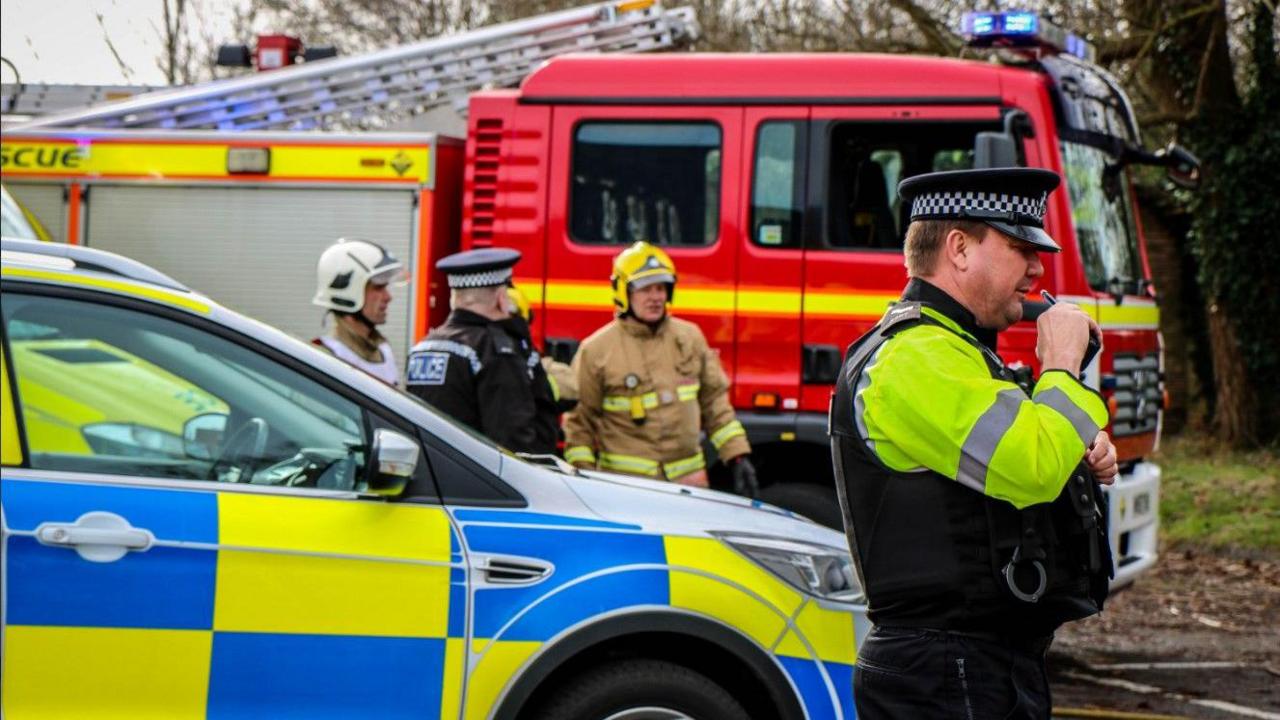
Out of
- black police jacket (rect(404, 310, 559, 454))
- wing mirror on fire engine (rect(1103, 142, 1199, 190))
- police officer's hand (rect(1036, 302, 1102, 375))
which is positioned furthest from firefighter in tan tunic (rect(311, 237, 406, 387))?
wing mirror on fire engine (rect(1103, 142, 1199, 190))

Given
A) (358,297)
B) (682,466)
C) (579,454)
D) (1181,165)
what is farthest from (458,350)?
(1181,165)

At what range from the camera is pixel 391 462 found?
151 inches

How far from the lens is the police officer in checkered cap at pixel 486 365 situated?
5754 millimetres

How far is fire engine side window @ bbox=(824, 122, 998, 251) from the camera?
7.30 m

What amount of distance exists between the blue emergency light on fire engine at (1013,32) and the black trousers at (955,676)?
488 cm

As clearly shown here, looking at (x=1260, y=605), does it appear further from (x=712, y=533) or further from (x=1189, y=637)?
(x=712, y=533)

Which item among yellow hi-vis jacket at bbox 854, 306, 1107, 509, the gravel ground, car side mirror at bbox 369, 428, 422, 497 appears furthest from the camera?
the gravel ground

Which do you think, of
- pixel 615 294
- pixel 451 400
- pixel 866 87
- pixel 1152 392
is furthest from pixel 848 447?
pixel 1152 392

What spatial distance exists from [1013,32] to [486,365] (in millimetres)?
3056

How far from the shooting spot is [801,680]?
13.7 ft

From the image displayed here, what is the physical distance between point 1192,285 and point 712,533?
15.5 meters

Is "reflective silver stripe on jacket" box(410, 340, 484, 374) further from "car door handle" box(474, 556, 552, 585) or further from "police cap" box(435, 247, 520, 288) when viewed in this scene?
"car door handle" box(474, 556, 552, 585)

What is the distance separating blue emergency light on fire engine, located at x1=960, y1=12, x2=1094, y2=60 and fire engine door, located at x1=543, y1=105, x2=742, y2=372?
1114 millimetres

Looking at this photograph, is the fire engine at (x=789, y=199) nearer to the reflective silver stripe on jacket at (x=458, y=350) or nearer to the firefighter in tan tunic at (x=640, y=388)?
the firefighter in tan tunic at (x=640, y=388)
